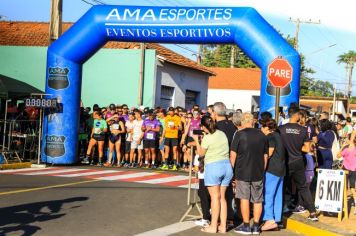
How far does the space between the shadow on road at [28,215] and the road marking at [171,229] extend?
1652 millimetres

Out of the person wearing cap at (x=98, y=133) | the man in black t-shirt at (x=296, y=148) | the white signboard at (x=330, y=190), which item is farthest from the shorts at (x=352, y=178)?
the person wearing cap at (x=98, y=133)

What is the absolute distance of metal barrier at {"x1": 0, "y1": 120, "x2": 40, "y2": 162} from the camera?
1692 cm

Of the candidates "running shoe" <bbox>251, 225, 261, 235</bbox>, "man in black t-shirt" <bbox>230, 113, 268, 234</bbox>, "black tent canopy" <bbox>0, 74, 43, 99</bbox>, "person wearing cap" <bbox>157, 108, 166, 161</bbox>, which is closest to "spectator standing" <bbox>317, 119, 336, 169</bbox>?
"man in black t-shirt" <bbox>230, 113, 268, 234</bbox>

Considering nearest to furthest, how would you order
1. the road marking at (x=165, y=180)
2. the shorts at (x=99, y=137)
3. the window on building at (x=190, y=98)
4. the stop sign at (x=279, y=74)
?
the stop sign at (x=279, y=74)
the road marking at (x=165, y=180)
the shorts at (x=99, y=137)
the window on building at (x=190, y=98)

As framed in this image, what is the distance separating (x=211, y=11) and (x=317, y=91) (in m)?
103

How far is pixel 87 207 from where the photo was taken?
9.91 m

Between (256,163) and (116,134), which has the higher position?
(116,134)

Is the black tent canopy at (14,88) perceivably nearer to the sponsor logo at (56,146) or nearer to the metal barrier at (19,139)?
the metal barrier at (19,139)

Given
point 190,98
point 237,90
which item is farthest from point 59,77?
point 237,90

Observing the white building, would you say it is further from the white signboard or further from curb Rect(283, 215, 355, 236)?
curb Rect(283, 215, 355, 236)

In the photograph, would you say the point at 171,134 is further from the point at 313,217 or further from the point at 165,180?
the point at 313,217

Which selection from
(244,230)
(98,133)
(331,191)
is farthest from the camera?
(98,133)

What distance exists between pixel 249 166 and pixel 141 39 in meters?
8.94

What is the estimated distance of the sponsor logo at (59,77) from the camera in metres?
17.0
